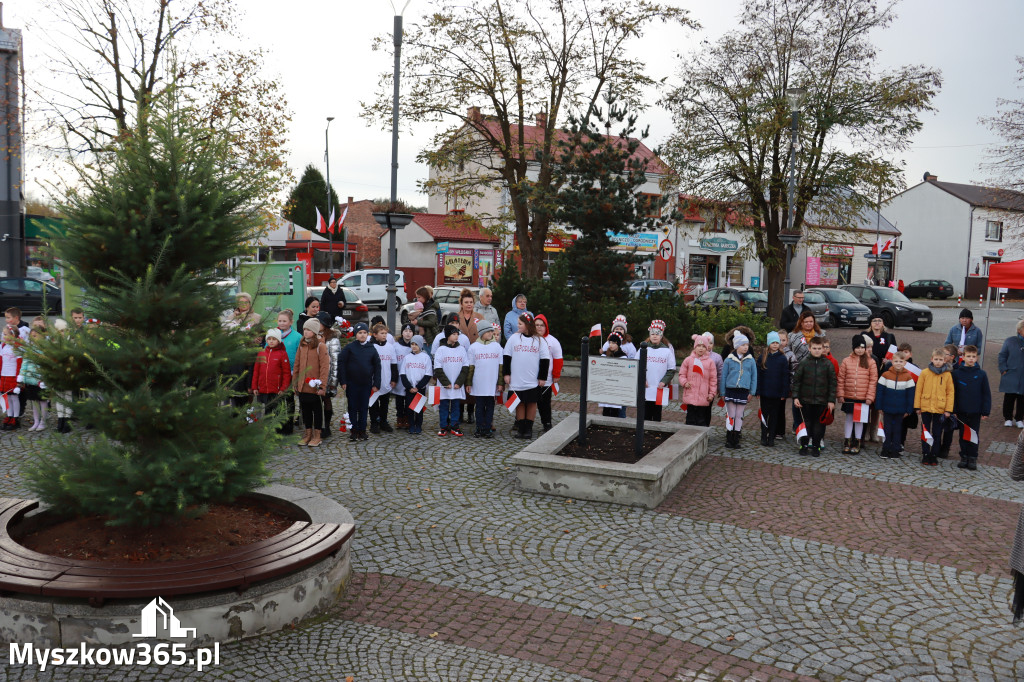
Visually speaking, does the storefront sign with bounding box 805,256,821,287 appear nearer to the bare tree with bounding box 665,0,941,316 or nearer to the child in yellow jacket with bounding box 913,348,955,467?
the bare tree with bounding box 665,0,941,316

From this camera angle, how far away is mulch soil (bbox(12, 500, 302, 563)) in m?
5.03

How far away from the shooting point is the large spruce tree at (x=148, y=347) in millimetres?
4793

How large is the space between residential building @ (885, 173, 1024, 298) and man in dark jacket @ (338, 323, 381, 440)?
187 ft

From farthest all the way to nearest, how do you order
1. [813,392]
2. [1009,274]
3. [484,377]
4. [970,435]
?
1. [1009,274]
2. [484,377]
3. [813,392]
4. [970,435]

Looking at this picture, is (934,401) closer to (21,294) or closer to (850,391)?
(850,391)

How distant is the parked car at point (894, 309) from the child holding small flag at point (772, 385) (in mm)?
22380

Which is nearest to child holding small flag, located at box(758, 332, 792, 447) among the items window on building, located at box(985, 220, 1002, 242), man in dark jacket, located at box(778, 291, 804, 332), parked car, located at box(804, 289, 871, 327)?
man in dark jacket, located at box(778, 291, 804, 332)

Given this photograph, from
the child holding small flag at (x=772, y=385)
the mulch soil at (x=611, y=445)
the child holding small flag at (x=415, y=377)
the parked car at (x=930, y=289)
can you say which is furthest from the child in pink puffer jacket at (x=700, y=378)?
the parked car at (x=930, y=289)

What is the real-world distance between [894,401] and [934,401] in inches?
18.0

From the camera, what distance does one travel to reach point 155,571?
467 cm

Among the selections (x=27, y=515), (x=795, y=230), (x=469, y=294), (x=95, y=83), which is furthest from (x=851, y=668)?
(x=95, y=83)

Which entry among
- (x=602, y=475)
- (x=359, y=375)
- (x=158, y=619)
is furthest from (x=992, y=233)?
(x=158, y=619)

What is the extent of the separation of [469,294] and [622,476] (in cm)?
484

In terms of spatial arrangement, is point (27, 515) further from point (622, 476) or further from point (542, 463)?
point (622, 476)
